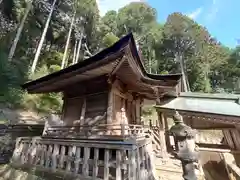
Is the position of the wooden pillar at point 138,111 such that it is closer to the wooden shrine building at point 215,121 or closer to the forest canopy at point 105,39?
the wooden shrine building at point 215,121

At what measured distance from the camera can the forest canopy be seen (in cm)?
1784

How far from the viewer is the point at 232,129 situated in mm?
5844

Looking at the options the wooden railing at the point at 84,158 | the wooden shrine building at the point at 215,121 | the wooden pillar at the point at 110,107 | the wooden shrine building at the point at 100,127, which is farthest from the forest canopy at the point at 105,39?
the wooden shrine building at the point at 215,121

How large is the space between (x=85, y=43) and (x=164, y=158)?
22.4 meters

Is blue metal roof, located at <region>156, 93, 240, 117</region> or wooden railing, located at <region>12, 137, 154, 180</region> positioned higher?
blue metal roof, located at <region>156, 93, 240, 117</region>

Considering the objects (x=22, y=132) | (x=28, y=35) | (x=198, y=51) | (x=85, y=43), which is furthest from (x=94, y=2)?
(x=22, y=132)

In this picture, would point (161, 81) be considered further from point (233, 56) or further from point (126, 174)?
point (233, 56)

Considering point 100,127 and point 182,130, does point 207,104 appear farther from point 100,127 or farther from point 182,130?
point 182,130

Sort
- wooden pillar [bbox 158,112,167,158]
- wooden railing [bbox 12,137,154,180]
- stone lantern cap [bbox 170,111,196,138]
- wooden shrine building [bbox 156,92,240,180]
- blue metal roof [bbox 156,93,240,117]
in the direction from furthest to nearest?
wooden pillar [bbox 158,112,167,158] → blue metal roof [bbox 156,93,240,117] → wooden shrine building [bbox 156,92,240,180] → wooden railing [bbox 12,137,154,180] → stone lantern cap [bbox 170,111,196,138]

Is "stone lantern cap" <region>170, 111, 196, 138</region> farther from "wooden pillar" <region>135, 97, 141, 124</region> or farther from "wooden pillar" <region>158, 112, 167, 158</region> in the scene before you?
"wooden pillar" <region>135, 97, 141, 124</region>

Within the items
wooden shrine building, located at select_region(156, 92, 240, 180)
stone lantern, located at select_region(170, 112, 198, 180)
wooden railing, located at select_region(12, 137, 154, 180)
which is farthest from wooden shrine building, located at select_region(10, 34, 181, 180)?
stone lantern, located at select_region(170, 112, 198, 180)

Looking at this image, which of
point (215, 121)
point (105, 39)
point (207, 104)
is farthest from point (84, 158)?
point (105, 39)

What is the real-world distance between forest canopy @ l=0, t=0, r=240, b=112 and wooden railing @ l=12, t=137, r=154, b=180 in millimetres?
10756

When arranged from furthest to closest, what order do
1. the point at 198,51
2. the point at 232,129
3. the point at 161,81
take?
the point at 198,51 < the point at 161,81 < the point at 232,129
